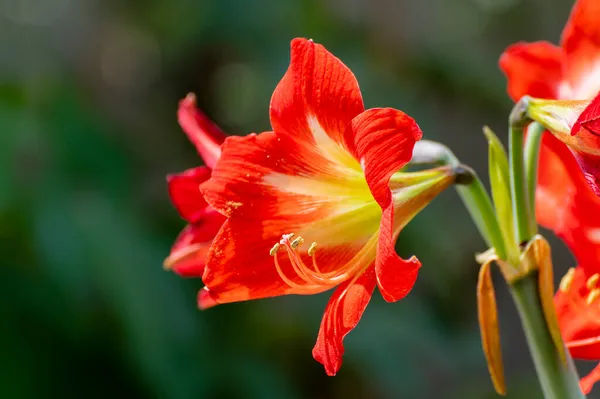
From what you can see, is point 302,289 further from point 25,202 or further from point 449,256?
point 449,256

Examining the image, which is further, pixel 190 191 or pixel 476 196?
pixel 190 191

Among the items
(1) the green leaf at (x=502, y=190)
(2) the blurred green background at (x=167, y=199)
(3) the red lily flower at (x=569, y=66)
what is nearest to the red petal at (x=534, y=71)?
(3) the red lily flower at (x=569, y=66)

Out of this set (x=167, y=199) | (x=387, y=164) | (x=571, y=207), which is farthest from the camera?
(x=167, y=199)

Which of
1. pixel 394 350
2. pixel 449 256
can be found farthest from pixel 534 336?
pixel 449 256

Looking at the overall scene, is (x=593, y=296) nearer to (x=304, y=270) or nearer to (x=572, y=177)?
(x=572, y=177)

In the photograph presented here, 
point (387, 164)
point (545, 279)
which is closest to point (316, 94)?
point (387, 164)

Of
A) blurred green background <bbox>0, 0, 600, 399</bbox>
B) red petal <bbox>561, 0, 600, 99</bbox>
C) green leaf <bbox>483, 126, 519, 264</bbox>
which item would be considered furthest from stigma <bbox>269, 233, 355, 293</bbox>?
blurred green background <bbox>0, 0, 600, 399</bbox>
